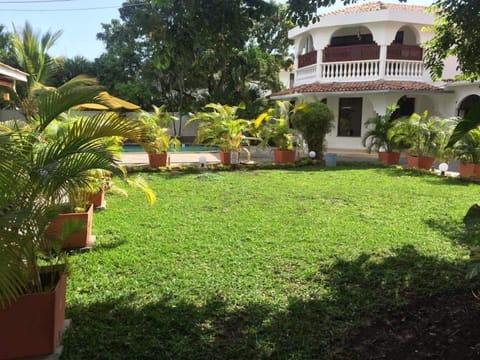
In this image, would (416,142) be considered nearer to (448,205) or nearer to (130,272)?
(448,205)

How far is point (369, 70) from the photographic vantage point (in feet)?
62.3

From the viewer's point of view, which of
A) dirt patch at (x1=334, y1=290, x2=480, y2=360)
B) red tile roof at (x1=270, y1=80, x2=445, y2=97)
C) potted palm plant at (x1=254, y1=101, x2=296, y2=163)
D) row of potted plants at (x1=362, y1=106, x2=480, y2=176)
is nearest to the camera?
dirt patch at (x1=334, y1=290, x2=480, y2=360)

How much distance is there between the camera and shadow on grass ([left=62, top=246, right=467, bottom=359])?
10.0ft

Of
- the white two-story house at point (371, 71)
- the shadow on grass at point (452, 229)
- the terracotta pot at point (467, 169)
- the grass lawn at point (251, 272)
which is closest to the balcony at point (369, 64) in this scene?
the white two-story house at point (371, 71)

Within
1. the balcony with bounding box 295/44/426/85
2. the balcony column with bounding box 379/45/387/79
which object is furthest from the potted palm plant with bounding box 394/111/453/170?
the balcony with bounding box 295/44/426/85

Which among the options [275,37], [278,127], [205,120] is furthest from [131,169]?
[275,37]

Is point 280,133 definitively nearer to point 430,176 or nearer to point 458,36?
point 430,176

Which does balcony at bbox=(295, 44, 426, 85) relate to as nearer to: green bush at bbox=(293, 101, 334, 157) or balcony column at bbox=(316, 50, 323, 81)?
balcony column at bbox=(316, 50, 323, 81)

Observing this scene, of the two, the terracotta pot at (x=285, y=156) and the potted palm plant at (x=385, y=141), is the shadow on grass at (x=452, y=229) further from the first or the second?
the potted palm plant at (x=385, y=141)

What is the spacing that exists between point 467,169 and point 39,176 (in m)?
11.4

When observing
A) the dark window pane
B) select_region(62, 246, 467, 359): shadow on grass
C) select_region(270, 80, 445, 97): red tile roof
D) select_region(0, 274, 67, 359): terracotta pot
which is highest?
select_region(270, 80, 445, 97): red tile roof

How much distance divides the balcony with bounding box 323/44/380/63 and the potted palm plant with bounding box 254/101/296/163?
6.70 m

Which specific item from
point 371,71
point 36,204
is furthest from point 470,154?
point 36,204

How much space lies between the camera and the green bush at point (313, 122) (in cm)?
1420
